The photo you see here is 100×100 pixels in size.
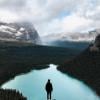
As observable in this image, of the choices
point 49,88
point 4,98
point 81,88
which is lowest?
point 81,88

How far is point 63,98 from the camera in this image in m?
146

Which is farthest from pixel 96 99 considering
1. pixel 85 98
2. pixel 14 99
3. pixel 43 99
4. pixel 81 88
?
pixel 14 99

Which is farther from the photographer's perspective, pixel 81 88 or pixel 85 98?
pixel 81 88

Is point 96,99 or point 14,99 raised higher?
point 14,99

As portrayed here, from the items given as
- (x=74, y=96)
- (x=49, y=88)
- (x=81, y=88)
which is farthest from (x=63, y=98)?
(x=49, y=88)

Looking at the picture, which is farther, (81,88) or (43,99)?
(81,88)

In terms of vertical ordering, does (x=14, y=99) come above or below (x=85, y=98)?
above

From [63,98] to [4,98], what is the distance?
54839mm

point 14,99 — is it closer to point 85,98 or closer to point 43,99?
point 43,99

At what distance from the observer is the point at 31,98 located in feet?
484

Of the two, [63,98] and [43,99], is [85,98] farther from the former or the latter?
[43,99]

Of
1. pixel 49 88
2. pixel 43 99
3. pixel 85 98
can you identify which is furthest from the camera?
pixel 85 98

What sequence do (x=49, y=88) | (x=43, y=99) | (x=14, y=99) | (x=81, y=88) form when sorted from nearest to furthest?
(x=49, y=88)
(x=14, y=99)
(x=43, y=99)
(x=81, y=88)

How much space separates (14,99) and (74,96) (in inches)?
2499
